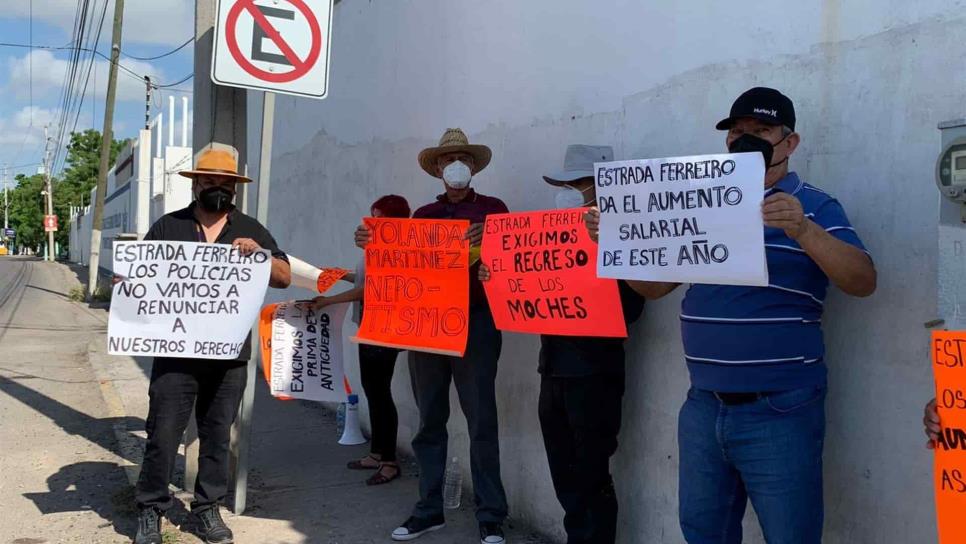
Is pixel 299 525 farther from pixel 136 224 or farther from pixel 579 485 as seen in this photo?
pixel 136 224

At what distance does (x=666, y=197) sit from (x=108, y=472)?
16.2 ft

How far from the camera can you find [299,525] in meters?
4.92

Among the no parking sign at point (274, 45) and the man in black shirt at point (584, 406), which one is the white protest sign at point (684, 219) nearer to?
the man in black shirt at point (584, 406)

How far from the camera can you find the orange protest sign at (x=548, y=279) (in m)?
3.72

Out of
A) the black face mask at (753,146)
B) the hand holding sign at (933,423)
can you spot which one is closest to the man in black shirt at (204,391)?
the black face mask at (753,146)

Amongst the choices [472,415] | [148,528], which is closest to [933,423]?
[472,415]

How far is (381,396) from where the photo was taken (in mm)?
5824

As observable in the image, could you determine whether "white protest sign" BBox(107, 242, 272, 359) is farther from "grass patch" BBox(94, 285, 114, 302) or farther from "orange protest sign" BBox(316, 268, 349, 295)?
"grass patch" BBox(94, 285, 114, 302)

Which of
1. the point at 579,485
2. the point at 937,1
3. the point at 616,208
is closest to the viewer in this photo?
the point at 937,1

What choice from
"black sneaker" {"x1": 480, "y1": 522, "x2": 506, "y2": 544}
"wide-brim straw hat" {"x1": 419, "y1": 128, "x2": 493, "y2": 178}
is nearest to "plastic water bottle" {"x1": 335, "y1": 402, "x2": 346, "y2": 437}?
"black sneaker" {"x1": 480, "y1": 522, "x2": 506, "y2": 544}

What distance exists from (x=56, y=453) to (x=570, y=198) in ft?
16.3

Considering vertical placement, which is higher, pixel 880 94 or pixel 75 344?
pixel 880 94

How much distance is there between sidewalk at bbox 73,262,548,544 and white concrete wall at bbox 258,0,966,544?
1.55ft

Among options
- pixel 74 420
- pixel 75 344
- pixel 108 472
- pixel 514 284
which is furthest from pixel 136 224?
pixel 514 284
